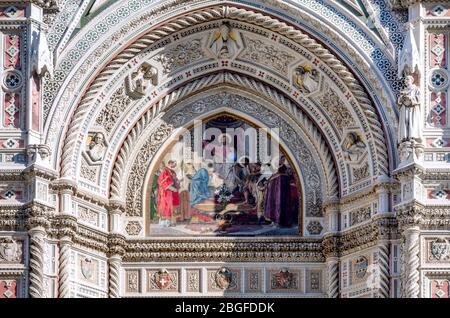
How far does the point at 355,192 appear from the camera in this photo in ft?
105

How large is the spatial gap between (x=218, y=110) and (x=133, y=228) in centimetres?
249

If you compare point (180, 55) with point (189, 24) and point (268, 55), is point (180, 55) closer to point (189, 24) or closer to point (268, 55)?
point (189, 24)

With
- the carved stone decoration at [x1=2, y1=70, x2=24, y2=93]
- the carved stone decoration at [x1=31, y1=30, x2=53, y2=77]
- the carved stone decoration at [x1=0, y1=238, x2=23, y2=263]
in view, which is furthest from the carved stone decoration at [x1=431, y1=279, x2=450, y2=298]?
the carved stone decoration at [x1=2, y1=70, x2=24, y2=93]

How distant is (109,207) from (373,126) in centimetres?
457

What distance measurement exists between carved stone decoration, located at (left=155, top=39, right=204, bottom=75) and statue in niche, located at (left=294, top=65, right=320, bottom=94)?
167cm

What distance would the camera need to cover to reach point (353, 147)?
32062 mm

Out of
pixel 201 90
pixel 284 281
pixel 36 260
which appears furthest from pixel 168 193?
pixel 36 260

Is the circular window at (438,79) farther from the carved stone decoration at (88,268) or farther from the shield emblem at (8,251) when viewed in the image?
the shield emblem at (8,251)

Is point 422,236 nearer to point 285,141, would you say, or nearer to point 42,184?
point 285,141

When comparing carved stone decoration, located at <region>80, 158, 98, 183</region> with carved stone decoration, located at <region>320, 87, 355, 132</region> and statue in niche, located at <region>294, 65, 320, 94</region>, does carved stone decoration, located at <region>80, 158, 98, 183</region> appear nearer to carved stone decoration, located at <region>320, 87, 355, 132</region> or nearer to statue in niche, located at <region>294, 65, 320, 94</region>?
statue in niche, located at <region>294, 65, 320, 94</region>

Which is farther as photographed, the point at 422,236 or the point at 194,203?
the point at 194,203
